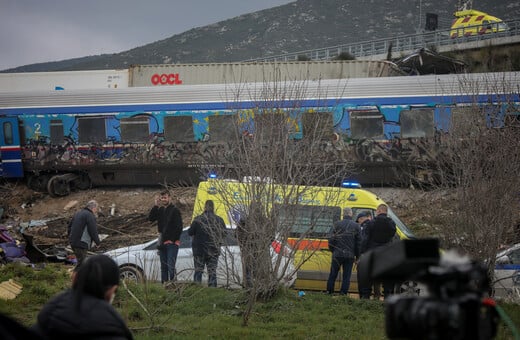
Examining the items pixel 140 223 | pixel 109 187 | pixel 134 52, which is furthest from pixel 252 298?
pixel 134 52

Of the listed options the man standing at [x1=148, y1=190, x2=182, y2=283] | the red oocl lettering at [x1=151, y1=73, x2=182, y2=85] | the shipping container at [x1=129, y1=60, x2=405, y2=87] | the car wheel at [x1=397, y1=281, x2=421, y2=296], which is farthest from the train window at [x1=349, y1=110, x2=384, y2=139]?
the red oocl lettering at [x1=151, y1=73, x2=182, y2=85]

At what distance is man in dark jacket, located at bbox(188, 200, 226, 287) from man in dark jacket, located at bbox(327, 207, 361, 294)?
204 centimetres

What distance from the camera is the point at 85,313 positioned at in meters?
3.45

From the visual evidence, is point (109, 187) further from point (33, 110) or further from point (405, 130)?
point (405, 130)

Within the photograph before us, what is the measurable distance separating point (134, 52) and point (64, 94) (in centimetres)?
9625

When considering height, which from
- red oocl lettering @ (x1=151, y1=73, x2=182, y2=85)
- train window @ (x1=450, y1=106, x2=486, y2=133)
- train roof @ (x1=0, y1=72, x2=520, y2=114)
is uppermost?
red oocl lettering @ (x1=151, y1=73, x2=182, y2=85)

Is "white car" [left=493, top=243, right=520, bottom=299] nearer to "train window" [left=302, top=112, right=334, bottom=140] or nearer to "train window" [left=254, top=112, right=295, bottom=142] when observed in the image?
"train window" [left=302, top=112, right=334, bottom=140]

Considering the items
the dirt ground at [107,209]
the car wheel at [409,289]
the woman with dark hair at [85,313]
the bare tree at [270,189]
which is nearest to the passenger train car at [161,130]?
the dirt ground at [107,209]

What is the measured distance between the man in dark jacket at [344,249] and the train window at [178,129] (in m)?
10.9

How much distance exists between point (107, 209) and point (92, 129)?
297 cm

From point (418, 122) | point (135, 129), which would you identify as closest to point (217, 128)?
point (135, 129)

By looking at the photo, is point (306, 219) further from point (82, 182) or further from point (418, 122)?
point (82, 182)

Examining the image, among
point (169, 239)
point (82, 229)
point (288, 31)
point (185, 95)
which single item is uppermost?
point (288, 31)

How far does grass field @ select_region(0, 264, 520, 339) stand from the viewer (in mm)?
7812
